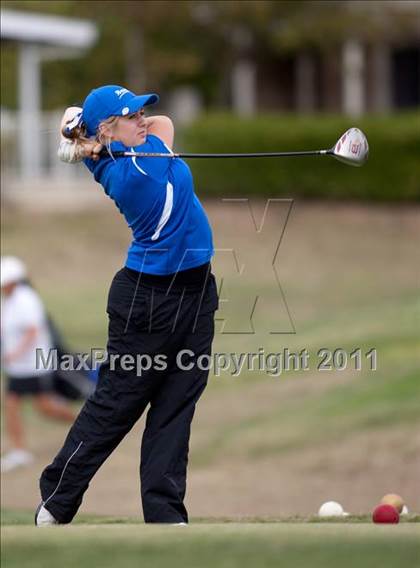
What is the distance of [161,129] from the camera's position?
6512 mm

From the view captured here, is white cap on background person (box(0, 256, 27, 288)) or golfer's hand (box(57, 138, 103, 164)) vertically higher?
golfer's hand (box(57, 138, 103, 164))

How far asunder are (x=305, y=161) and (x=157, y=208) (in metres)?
22.1

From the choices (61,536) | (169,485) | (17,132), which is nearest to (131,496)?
(169,485)

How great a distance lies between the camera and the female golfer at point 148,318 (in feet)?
20.4

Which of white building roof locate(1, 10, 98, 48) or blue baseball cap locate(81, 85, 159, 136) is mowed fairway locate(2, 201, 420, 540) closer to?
blue baseball cap locate(81, 85, 159, 136)

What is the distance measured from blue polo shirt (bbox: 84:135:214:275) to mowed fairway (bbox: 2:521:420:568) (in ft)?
5.37

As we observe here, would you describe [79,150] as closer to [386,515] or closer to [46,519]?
[46,519]

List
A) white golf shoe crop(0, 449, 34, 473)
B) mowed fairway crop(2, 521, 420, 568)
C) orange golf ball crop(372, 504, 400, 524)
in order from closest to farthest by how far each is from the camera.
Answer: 1. mowed fairway crop(2, 521, 420, 568)
2. orange golf ball crop(372, 504, 400, 524)
3. white golf shoe crop(0, 449, 34, 473)

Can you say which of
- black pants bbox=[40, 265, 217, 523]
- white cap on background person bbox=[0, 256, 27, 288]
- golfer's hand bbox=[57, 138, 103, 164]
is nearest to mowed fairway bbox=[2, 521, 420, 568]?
black pants bbox=[40, 265, 217, 523]

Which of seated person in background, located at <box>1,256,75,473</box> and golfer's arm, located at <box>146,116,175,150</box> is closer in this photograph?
golfer's arm, located at <box>146,116,175,150</box>

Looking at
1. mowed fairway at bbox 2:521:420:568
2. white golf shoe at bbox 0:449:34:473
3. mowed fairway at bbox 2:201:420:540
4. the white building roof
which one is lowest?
white golf shoe at bbox 0:449:34:473

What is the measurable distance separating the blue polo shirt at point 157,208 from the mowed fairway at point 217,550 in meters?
1.64

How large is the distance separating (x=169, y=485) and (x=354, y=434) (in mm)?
6958

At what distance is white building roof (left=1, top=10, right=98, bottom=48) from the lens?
29.3 meters
